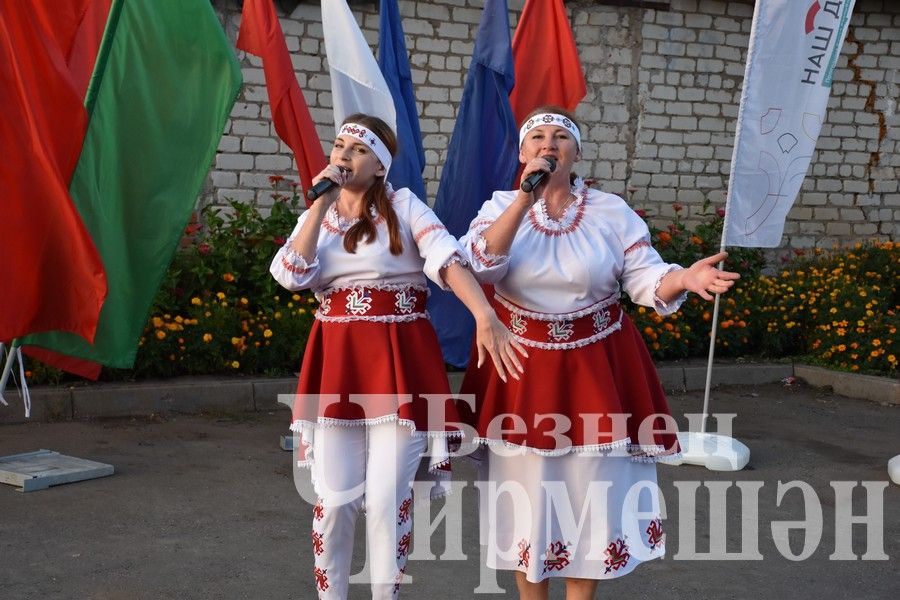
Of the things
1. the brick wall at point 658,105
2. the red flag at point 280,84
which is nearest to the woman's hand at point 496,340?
the red flag at point 280,84

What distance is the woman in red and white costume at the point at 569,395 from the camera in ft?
11.7

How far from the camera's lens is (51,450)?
6.78 meters

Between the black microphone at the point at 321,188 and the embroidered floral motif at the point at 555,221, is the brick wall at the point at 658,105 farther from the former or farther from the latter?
the embroidered floral motif at the point at 555,221

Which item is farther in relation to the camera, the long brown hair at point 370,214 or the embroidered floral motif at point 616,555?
the long brown hair at point 370,214

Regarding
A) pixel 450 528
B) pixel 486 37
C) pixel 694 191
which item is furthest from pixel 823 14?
pixel 694 191

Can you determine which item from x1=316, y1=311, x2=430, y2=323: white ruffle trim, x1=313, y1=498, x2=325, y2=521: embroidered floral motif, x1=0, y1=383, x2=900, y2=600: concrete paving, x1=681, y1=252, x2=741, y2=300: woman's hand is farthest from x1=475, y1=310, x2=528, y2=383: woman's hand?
x1=0, y1=383, x2=900, y2=600: concrete paving

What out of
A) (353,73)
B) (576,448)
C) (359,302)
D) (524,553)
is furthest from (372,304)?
(353,73)

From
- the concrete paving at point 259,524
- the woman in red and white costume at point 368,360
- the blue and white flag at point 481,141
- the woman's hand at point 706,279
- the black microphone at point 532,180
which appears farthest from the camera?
the blue and white flag at point 481,141

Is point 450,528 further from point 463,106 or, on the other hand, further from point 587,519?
point 463,106

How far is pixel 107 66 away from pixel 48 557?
7.42ft

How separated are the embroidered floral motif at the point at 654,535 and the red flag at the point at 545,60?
12.9 ft

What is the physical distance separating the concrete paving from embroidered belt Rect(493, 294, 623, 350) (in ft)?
4.69

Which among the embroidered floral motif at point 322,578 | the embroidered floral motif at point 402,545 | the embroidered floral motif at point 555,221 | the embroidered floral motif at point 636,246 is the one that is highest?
the embroidered floral motif at point 555,221

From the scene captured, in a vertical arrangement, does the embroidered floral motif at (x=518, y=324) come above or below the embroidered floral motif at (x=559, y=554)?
above
